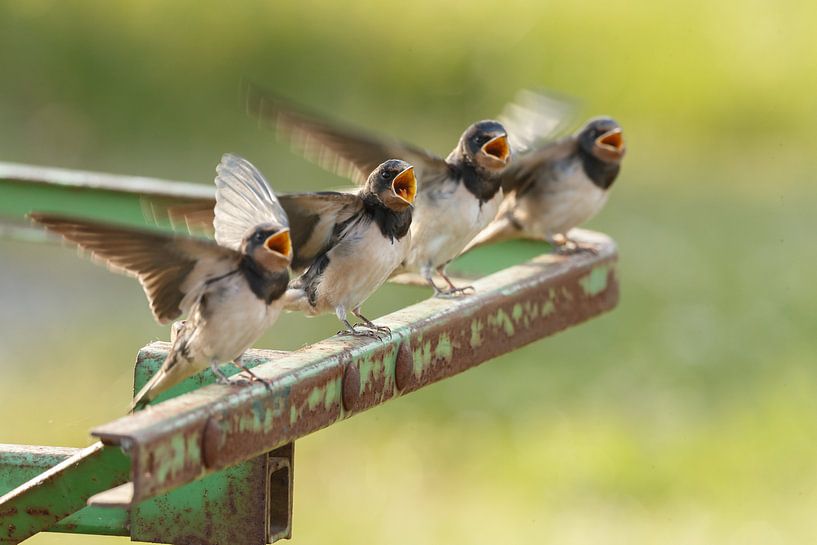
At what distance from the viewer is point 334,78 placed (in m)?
11.8

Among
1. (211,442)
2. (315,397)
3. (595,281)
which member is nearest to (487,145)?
(595,281)

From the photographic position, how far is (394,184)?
169 inches

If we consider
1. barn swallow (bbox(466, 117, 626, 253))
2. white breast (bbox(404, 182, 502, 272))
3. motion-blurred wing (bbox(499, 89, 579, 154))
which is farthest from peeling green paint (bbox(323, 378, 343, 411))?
motion-blurred wing (bbox(499, 89, 579, 154))

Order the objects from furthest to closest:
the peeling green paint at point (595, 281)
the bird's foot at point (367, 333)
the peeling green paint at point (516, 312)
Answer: the peeling green paint at point (595, 281) → the peeling green paint at point (516, 312) → the bird's foot at point (367, 333)

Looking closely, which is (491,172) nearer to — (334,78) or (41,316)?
(41,316)

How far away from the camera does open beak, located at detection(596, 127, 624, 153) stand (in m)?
6.13

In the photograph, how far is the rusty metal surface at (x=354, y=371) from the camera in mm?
2826

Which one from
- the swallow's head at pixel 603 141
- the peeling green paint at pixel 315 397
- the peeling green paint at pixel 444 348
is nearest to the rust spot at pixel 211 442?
Answer: the peeling green paint at pixel 315 397

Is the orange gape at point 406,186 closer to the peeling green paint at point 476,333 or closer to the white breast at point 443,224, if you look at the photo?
the peeling green paint at point 476,333

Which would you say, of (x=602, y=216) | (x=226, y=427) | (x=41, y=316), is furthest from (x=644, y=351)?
(x=226, y=427)

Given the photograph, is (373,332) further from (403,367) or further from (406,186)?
(406,186)

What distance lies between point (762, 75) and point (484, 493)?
4774 mm

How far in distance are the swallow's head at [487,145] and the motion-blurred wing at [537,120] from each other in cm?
93

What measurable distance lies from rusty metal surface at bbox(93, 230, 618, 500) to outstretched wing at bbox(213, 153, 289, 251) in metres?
0.33
